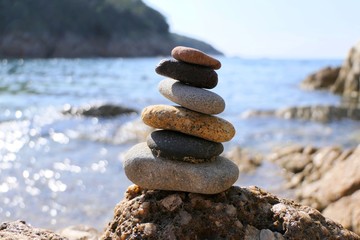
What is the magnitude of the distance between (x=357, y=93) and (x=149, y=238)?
24647mm

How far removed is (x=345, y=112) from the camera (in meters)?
17.5

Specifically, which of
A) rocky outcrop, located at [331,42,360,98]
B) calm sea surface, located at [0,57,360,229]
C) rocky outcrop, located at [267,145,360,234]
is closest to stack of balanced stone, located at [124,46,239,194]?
rocky outcrop, located at [267,145,360,234]

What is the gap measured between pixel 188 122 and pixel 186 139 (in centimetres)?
14

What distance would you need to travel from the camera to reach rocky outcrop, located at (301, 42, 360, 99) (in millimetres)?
26062

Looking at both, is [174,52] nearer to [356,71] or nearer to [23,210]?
[23,210]

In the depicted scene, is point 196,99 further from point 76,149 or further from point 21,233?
point 76,149

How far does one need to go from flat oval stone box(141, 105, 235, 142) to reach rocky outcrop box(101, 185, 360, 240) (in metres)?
0.49

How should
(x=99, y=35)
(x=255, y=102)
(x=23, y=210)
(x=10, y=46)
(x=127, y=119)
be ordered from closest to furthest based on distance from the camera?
1. (x=23, y=210)
2. (x=127, y=119)
3. (x=255, y=102)
4. (x=10, y=46)
5. (x=99, y=35)

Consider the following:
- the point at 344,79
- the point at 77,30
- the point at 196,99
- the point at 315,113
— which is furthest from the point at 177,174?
the point at 77,30

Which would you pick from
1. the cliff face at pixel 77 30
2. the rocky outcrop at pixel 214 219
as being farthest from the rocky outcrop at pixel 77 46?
the rocky outcrop at pixel 214 219

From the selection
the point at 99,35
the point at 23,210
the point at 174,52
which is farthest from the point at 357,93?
the point at 99,35

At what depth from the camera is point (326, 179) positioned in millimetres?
7207

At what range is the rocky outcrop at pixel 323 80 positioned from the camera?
32.3 m

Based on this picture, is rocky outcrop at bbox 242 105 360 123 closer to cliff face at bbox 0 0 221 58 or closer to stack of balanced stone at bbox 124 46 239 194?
stack of balanced stone at bbox 124 46 239 194
